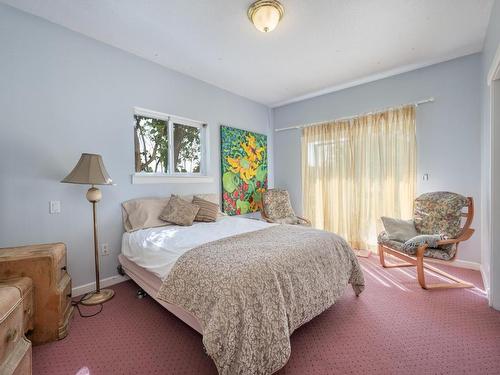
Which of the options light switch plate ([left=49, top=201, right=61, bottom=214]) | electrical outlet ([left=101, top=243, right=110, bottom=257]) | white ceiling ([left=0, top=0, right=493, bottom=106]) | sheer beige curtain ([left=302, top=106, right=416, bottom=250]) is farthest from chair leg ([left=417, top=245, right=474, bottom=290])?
light switch plate ([left=49, top=201, right=61, bottom=214])

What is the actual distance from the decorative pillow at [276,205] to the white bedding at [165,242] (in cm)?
130

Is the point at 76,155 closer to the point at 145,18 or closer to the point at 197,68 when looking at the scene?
the point at 145,18

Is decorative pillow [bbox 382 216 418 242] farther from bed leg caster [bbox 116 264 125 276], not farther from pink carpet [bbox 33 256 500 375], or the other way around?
bed leg caster [bbox 116 264 125 276]

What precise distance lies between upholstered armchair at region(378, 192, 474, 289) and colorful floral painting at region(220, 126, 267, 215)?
217 centimetres

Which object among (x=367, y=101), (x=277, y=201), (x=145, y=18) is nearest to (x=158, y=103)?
(x=145, y=18)

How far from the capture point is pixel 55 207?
221 cm

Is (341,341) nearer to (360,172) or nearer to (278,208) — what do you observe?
(278,208)

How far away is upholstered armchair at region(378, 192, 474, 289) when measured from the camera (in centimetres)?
237

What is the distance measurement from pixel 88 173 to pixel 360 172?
3.59 m

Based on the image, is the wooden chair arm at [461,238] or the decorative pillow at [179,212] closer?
the wooden chair arm at [461,238]

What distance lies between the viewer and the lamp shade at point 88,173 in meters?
2.03

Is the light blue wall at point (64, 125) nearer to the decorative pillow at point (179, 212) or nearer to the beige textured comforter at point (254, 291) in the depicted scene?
the decorative pillow at point (179, 212)

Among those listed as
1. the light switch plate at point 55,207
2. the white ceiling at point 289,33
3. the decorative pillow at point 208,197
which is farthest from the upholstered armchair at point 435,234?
the light switch plate at point 55,207

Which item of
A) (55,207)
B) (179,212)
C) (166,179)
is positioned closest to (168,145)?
(166,179)
